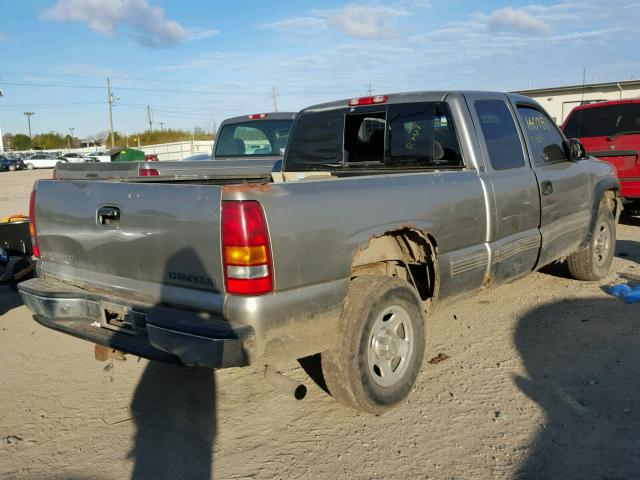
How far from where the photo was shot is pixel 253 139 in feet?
29.6

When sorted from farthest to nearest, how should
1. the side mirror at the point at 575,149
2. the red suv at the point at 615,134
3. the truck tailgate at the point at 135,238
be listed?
the red suv at the point at 615,134 < the side mirror at the point at 575,149 < the truck tailgate at the point at 135,238

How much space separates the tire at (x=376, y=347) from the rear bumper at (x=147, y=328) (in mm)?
697

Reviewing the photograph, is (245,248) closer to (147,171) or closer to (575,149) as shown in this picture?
(575,149)

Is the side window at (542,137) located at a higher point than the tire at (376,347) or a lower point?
higher

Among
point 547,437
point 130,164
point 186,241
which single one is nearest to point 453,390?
point 547,437

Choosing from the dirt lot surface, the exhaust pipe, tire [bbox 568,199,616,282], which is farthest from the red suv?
the exhaust pipe

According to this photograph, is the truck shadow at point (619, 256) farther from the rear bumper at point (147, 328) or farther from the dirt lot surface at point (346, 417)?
the rear bumper at point (147, 328)

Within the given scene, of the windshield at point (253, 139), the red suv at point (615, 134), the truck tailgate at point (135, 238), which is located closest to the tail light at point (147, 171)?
the windshield at point (253, 139)

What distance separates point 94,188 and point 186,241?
890 mm

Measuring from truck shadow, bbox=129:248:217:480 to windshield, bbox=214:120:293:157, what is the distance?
505cm

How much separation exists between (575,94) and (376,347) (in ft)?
122

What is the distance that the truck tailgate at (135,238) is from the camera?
2.88 metres

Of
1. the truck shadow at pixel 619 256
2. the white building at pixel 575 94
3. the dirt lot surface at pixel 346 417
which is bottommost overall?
the dirt lot surface at pixel 346 417

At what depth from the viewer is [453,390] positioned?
3.85m
